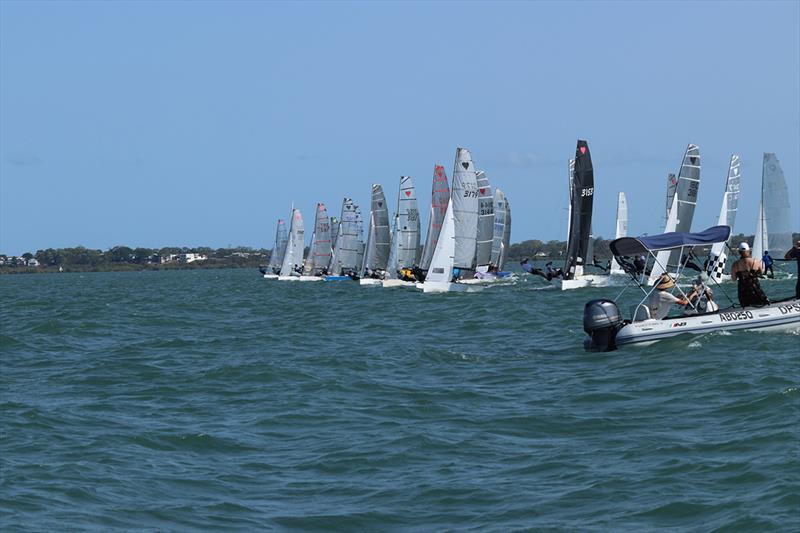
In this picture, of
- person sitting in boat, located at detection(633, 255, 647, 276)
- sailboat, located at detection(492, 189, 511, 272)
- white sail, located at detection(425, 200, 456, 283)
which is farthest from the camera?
sailboat, located at detection(492, 189, 511, 272)

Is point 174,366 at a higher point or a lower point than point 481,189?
lower

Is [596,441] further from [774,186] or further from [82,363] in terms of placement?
[774,186]

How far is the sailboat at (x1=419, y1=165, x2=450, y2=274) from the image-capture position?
5497 centimetres

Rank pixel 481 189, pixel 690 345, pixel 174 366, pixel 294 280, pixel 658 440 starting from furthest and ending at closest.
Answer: pixel 294 280, pixel 481 189, pixel 174 366, pixel 690 345, pixel 658 440

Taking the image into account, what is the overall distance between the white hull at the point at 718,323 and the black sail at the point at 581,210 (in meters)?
27.9

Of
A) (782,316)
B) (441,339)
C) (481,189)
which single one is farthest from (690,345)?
(481,189)

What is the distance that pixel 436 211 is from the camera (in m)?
55.5

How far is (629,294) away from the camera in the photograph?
40.7 m

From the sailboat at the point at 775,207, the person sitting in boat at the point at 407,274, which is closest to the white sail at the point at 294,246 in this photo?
the person sitting in boat at the point at 407,274

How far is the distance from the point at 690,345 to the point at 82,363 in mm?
11407

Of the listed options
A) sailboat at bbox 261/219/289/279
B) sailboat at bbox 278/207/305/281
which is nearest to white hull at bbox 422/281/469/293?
sailboat at bbox 278/207/305/281

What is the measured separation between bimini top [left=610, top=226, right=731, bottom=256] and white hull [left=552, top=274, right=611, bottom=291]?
26160 mm

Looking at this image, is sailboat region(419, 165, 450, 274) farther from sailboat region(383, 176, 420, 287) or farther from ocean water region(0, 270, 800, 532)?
ocean water region(0, 270, 800, 532)

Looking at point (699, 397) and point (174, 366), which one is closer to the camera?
point (699, 397)
